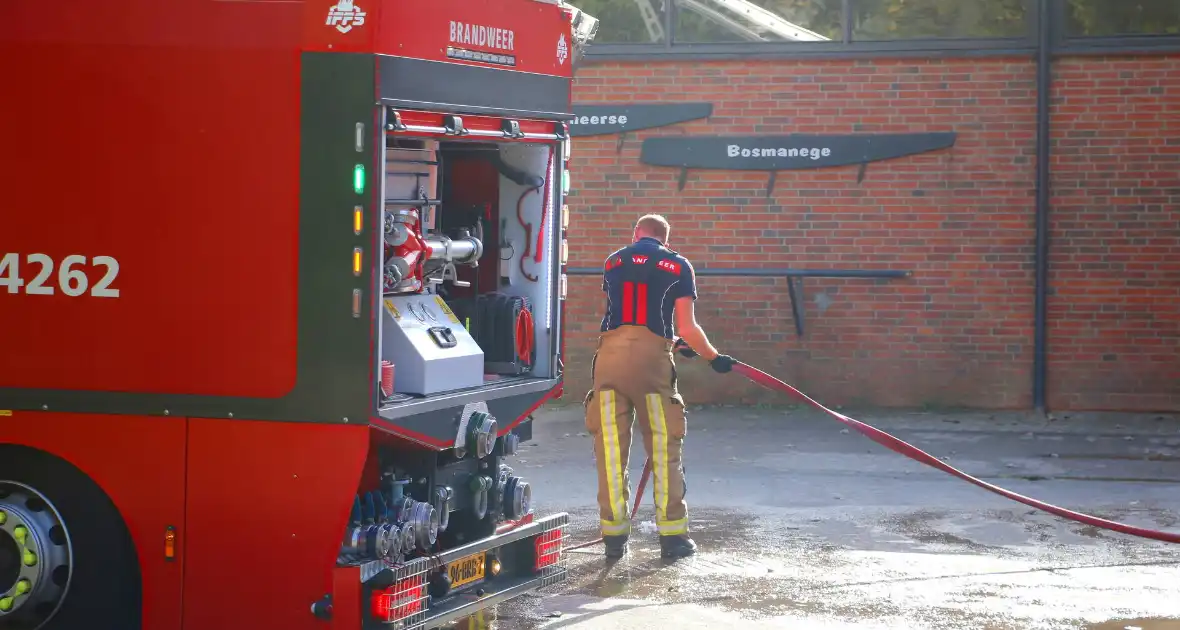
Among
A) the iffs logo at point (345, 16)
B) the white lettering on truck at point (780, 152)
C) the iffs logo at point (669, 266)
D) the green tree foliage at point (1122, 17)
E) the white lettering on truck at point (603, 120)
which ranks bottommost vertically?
the iffs logo at point (669, 266)

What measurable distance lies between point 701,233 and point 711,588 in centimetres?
653

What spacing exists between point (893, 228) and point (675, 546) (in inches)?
236

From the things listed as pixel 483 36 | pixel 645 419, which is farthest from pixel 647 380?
pixel 483 36

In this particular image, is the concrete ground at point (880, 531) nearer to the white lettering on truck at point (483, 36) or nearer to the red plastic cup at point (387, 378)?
the red plastic cup at point (387, 378)

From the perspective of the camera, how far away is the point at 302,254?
5.82m

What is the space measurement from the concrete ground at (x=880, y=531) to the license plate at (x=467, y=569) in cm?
57

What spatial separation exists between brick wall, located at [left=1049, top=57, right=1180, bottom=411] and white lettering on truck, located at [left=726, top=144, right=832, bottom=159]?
2002mm

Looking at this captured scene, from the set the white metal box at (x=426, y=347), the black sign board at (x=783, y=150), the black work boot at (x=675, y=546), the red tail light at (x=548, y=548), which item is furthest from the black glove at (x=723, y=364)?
the black sign board at (x=783, y=150)

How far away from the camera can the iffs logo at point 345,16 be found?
577cm

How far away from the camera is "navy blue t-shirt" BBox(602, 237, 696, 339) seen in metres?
8.64

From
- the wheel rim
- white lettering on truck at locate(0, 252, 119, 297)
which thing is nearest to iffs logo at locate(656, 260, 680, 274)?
white lettering on truck at locate(0, 252, 119, 297)

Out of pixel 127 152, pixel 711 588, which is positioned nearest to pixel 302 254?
pixel 127 152

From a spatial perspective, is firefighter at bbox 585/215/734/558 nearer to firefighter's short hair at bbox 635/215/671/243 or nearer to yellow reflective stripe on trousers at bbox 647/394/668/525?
yellow reflective stripe on trousers at bbox 647/394/668/525

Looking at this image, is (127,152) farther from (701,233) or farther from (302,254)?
(701,233)
